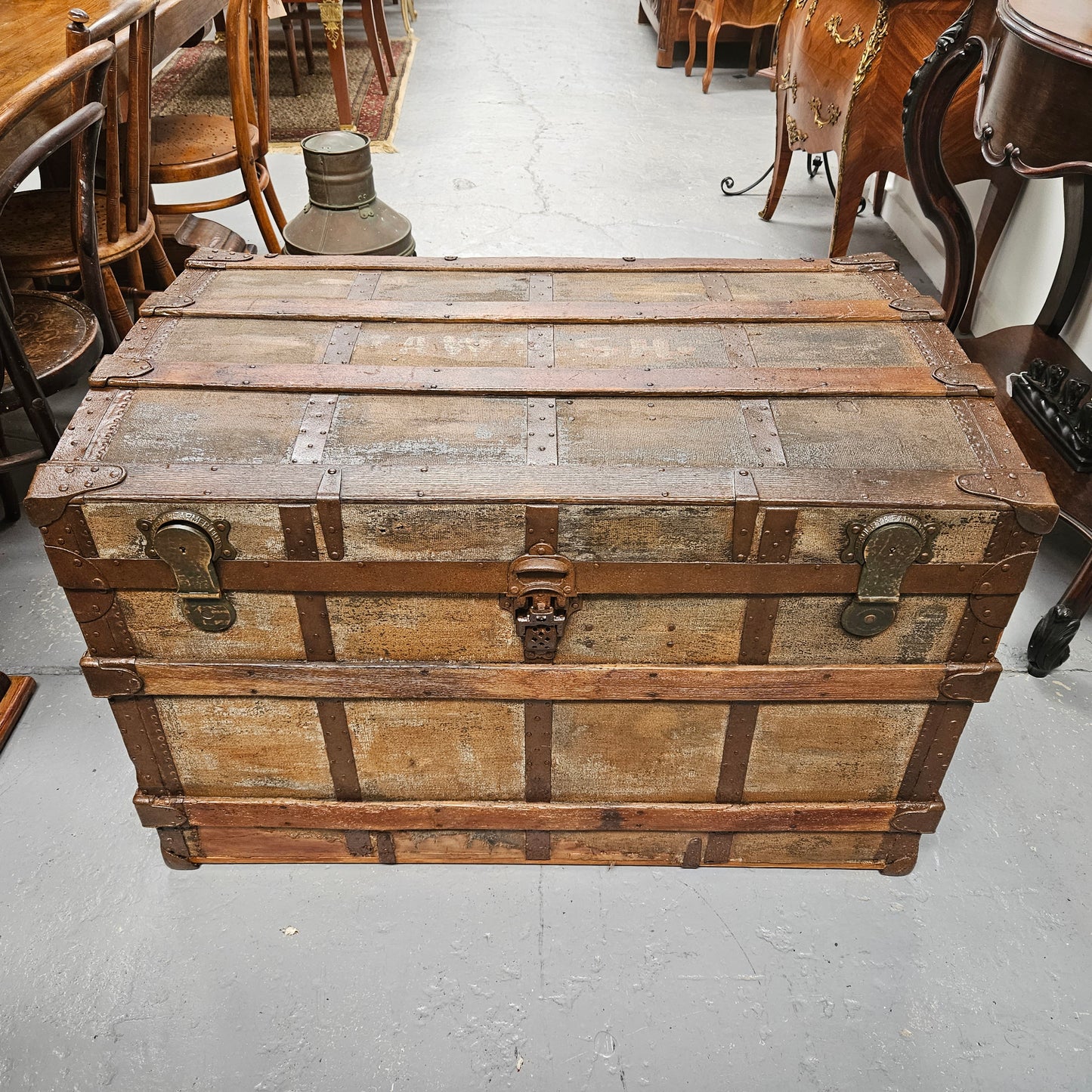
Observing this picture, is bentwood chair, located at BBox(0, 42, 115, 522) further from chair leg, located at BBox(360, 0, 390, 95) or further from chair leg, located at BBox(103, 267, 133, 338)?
chair leg, located at BBox(360, 0, 390, 95)

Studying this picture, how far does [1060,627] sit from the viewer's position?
2.01m

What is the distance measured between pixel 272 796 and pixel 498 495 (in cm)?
73

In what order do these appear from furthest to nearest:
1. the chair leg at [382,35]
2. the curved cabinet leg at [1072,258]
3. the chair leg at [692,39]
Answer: the chair leg at [692,39]
the chair leg at [382,35]
the curved cabinet leg at [1072,258]

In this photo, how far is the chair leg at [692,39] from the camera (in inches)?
219

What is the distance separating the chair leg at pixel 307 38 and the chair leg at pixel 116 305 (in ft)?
11.3

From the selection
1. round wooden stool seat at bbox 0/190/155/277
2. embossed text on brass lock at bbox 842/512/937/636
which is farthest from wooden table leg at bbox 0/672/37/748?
embossed text on brass lock at bbox 842/512/937/636

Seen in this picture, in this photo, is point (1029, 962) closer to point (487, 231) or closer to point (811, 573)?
point (811, 573)

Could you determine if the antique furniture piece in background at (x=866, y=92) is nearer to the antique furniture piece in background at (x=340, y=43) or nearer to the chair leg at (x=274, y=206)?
the chair leg at (x=274, y=206)

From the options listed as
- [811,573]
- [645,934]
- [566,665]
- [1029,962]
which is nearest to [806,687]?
[811,573]

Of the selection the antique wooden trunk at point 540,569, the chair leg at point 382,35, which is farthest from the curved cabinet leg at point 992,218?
the chair leg at point 382,35

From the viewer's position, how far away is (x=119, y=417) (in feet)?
4.83

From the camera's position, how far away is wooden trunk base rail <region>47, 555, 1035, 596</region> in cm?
136

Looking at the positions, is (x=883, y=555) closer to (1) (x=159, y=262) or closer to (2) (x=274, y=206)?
(1) (x=159, y=262)

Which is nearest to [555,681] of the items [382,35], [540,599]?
[540,599]
